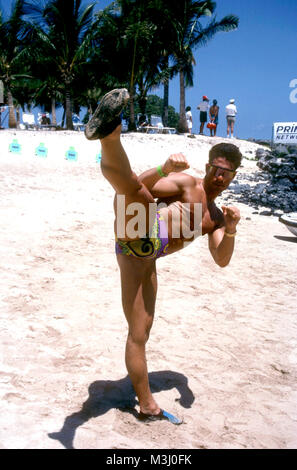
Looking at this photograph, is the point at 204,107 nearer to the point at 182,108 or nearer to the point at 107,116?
the point at 182,108

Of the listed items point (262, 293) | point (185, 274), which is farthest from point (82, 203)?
point (262, 293)

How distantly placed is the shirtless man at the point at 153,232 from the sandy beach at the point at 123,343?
1.33 feet

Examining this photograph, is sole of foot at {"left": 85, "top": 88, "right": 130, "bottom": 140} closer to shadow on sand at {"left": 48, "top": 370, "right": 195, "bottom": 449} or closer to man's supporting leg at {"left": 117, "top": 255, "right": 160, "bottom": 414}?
man's supporting leg at {"left": 117, "top": 255, "right": 160, "bottom": 414}

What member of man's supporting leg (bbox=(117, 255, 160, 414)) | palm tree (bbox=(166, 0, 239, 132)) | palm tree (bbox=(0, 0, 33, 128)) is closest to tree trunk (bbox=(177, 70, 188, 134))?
palm tree (bbox=(166, 0, 239, 132))

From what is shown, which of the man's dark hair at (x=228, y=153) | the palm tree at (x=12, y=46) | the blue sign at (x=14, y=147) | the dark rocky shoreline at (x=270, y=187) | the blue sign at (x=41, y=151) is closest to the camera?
the man's dark hair at (x=228, y=153)

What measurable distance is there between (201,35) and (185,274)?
18986mm

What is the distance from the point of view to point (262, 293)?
561 centimetres

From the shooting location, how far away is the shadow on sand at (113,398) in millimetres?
2582

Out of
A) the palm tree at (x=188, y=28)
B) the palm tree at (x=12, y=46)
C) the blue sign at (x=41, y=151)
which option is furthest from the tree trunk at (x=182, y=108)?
the blue sign at (x=41, y=151)

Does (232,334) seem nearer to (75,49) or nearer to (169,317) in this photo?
(169,317)

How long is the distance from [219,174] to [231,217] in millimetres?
319

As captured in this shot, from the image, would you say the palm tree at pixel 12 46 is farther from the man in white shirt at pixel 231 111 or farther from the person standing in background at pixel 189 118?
the man in white shirt at pixel 231 111

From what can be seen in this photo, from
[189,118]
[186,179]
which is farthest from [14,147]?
[189,118]

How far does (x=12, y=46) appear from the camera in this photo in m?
22.5
